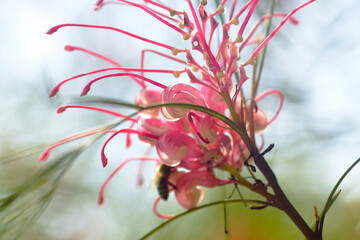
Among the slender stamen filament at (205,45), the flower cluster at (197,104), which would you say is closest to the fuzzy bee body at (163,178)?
the flower cluster at (197,104)

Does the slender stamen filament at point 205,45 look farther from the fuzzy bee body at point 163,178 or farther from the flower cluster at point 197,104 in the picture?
the fuzzy bee body at point 163,178

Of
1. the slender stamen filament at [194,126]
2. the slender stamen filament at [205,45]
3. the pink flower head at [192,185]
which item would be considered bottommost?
the pink flower head at [192,185]

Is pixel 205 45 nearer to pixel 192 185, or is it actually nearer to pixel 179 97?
pixel 179 97

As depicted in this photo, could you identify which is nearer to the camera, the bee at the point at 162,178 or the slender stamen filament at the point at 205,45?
the slender stamen filament at the point at 205,45

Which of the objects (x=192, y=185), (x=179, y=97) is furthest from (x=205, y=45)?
(x=192, y=185)

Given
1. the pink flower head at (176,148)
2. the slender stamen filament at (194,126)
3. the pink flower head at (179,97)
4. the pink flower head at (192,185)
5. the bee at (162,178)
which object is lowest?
the bee at (162,178)

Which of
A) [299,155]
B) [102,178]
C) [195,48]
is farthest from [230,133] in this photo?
[102,178]

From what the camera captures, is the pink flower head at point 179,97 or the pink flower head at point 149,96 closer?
the pink flower head at point 179,97

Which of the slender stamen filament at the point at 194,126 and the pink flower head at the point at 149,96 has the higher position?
the slender stamen filament at the point at 194,126

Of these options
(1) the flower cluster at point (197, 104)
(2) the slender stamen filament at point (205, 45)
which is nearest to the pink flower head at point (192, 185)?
(1) the flower cluster at point (197, 104)

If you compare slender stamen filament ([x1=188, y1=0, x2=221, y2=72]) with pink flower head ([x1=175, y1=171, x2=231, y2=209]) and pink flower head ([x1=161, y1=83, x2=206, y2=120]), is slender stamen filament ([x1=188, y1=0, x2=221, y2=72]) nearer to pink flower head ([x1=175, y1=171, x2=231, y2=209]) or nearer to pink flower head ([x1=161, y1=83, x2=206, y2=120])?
pink flower head ([x1=161, y1=83, x2=206, y2=120])

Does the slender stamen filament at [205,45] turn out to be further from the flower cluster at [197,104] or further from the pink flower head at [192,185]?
the pink flower head at [192,185]

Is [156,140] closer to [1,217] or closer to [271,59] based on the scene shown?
[1,217]

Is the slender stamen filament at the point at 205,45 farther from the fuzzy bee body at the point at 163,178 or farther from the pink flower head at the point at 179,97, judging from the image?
the fuzzy bee body at the point at 163,178
